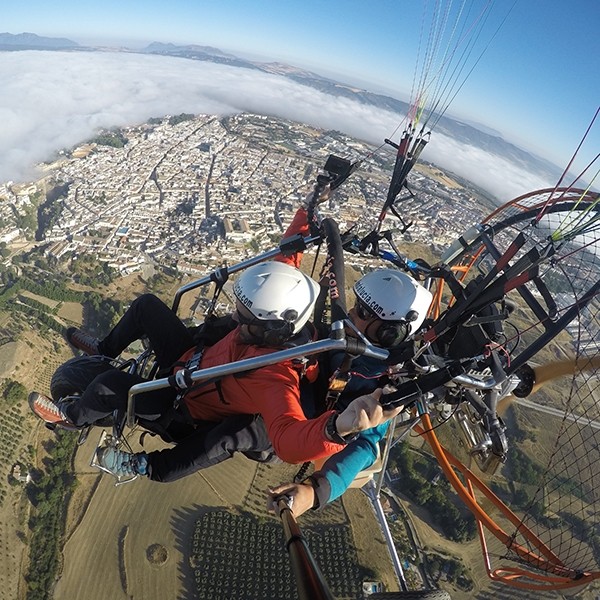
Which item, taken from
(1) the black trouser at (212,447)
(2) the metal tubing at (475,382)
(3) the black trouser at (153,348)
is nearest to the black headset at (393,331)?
(2) the metal tubing at (475,382)

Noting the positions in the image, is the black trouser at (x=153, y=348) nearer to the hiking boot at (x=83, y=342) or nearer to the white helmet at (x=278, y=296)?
the hiking boot at (x=83, y=342)

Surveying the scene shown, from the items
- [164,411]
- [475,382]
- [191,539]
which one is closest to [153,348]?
[164,411]

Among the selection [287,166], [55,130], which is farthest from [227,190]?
[55,130]

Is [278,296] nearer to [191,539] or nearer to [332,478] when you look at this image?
[332,478]

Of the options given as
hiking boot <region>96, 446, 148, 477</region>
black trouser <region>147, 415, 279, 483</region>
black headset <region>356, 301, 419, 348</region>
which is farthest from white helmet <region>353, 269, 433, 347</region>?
hiking boot <region>96, 446, 148, 477</region>

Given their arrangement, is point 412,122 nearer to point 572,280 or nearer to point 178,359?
point 572,280
